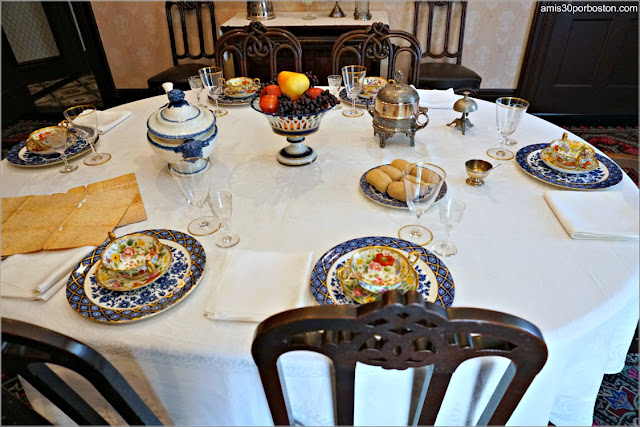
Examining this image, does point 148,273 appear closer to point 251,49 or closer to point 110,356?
point 110,356

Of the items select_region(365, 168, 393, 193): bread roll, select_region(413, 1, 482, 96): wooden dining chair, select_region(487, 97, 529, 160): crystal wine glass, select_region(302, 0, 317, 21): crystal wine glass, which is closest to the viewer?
select_region(365, 168, 393, 193): bread roll

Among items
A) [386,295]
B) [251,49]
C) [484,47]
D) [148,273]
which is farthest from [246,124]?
[484,47]

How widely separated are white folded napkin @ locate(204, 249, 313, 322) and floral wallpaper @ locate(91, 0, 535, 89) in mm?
2442

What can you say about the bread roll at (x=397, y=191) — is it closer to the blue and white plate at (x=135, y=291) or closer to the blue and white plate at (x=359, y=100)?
the blue and white plate at (x=135, y=291)

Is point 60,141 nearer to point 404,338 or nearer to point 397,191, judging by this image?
point 397,191

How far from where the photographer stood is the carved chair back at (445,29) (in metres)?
2.67

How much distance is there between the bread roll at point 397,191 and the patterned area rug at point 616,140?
82.0 inches

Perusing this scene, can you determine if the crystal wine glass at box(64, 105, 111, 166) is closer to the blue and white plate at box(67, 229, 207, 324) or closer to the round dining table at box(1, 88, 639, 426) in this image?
the round dining table at box(1, 88, 639, 426)

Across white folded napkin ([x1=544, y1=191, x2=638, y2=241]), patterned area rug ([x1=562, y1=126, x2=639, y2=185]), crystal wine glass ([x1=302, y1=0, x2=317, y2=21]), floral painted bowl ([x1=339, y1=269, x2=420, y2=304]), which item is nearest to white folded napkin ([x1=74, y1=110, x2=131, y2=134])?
floral painted bowl ([x1=339, y1=269, x2=420, y2=304])

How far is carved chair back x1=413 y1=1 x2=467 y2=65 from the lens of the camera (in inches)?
105

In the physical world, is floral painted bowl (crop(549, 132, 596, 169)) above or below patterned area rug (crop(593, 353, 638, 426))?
above

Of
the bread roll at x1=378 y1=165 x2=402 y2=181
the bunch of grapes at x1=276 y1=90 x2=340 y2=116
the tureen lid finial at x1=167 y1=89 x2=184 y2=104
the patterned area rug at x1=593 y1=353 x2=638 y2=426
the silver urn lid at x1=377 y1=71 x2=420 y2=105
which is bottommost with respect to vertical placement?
the patterned area rug at x1=593 y1=353 x2=638 y2=426

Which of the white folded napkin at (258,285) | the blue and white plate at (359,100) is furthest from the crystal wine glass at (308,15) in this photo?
the white folded napkin at (258,285)

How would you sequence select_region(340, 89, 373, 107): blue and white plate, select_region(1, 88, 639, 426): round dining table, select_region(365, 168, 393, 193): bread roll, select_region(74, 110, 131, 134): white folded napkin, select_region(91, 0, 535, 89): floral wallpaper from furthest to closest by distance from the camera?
select_region(91, 0, 535, 89): floral wallpaper → select_region(340, 89, 373, 107): blue and white plate → select_region(74, 110, 131, 134): white folded napkin → select_region(365, 168, 393, 193): bread roll → select_region(1, 88, 639, 426): round dining table
